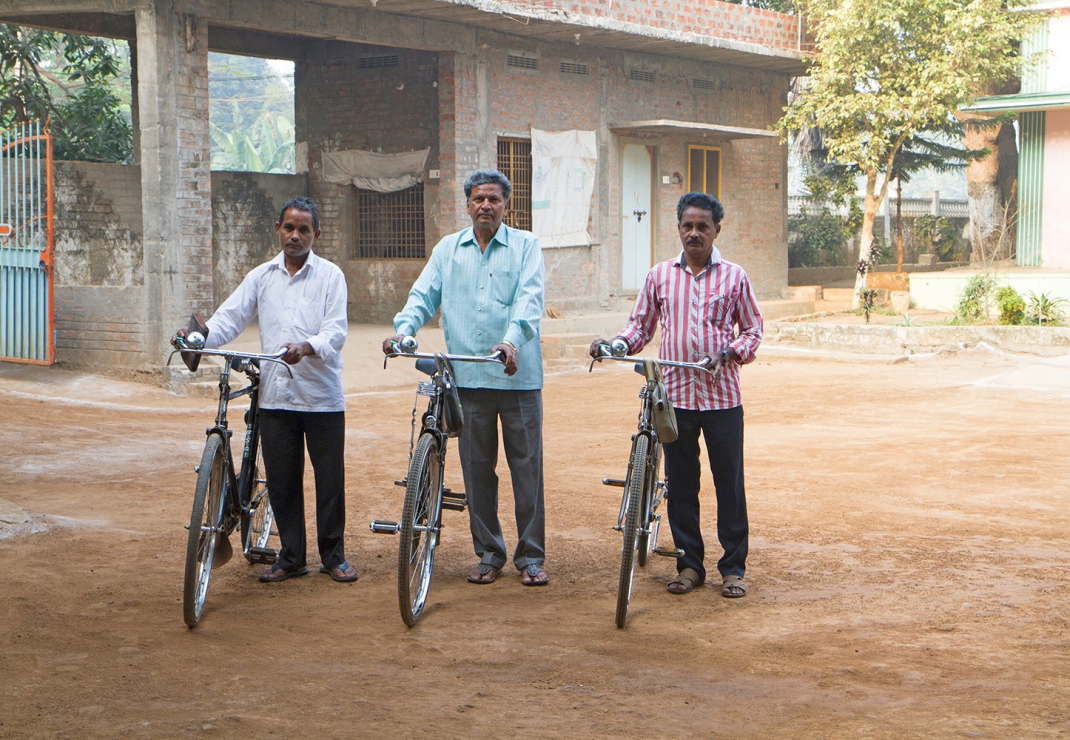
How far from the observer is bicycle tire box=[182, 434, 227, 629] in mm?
4570

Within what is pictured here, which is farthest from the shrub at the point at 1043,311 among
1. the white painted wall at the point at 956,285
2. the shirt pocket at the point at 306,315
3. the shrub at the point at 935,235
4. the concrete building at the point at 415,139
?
the shirt pocket at the point at 306,315

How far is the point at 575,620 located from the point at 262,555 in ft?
5.18

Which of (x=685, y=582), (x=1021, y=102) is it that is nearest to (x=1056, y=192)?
(x=1021, y=102)

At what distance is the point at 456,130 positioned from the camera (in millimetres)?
15117

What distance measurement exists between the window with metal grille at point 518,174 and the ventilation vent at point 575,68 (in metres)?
1.24

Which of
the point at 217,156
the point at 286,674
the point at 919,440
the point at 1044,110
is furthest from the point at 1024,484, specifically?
the point at 217,156

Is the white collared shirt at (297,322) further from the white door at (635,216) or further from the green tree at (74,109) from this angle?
the white door at (635,216)

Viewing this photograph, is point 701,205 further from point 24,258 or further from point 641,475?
point 24,258

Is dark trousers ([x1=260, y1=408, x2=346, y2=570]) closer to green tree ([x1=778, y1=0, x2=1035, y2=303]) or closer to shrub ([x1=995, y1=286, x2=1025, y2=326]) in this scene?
shrub ([x1=995, y1=286, x2=1025, y2=326])

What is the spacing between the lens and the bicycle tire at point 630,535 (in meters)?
4.66

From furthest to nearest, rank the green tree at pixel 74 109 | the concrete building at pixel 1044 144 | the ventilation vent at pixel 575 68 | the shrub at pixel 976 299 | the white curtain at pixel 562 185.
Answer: the concrete building at pixel 1044 144 < the shrub at pixel 976 299 < the ventilation vent at pixel 575 68 < the green tree at pixel 74 109 < the white curtain at pixel 562 185

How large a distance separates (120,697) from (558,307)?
43.9ft

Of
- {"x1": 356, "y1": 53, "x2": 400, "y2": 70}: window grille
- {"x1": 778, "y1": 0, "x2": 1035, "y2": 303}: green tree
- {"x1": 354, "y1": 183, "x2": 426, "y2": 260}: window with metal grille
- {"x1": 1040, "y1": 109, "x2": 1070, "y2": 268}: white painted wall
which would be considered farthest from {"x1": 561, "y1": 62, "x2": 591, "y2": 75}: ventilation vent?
{"x1": 1040, "y1": 109, "x2": 1070, "y2": 268}: white painted wall

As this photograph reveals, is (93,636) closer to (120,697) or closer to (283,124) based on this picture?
(120,697)
